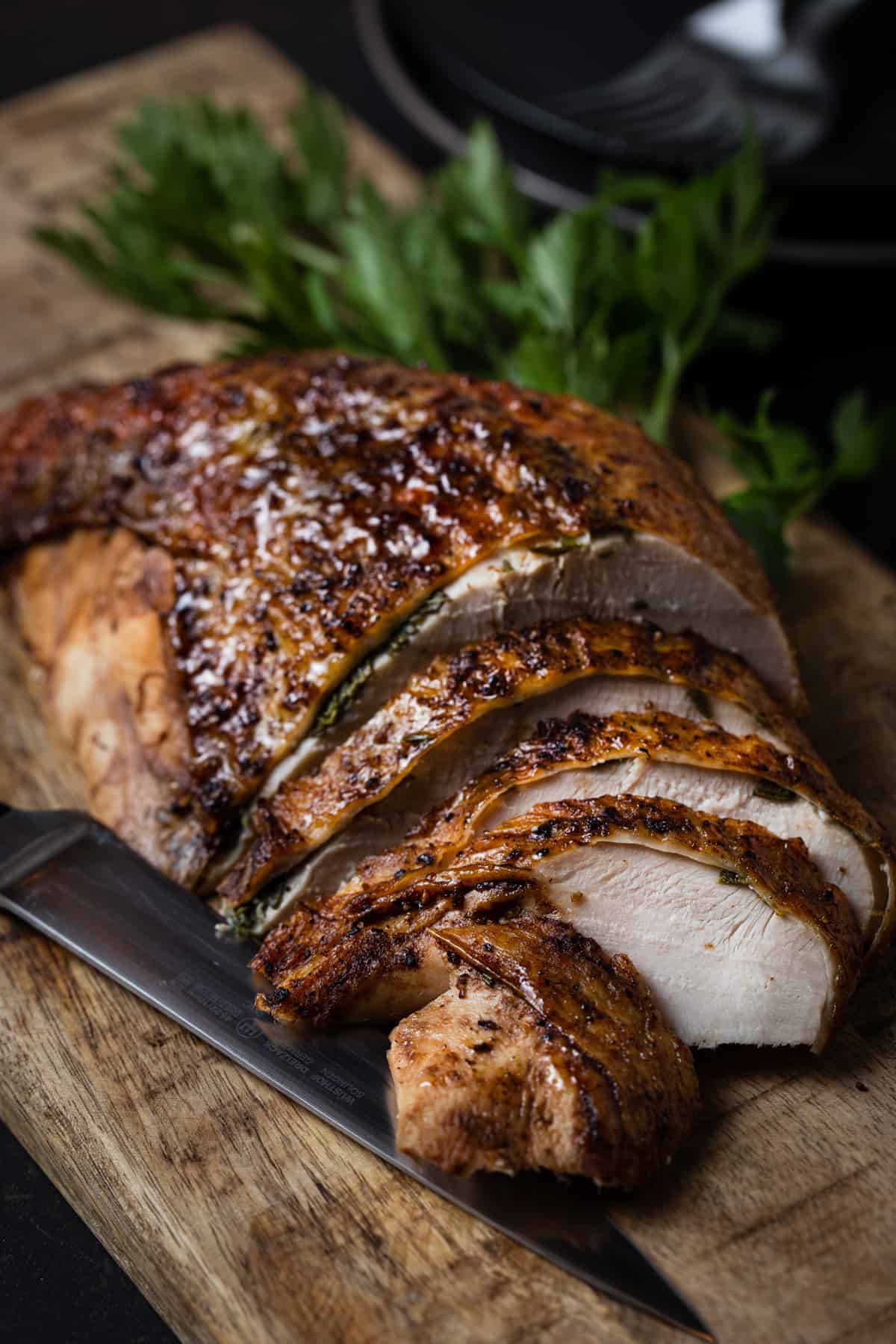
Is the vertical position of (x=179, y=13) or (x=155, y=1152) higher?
(x=179, y=13)

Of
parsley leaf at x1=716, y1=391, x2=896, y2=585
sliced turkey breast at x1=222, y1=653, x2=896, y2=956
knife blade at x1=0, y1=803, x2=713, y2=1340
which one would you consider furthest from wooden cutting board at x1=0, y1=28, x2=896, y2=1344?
parsley leaf at x1=716, y1=391, x2=896, y2=585

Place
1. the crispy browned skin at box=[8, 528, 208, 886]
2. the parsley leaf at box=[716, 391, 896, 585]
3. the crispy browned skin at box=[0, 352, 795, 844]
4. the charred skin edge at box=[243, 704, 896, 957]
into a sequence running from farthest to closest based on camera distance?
1. the parsley leaf at box=[716, 391, 896, 585]
2. the crispy browned skin at box=[8, 528, 208, 886]
3. the crispy browned skin at box=[0, 352, 795, 844]
4. the charred skin edge at box=[243, 704, 896, 957]

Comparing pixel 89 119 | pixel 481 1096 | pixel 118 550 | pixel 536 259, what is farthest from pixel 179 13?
pixel 481 1096

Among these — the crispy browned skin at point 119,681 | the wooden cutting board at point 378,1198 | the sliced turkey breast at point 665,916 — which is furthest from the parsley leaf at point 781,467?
the crispy browned skin at point 119,681

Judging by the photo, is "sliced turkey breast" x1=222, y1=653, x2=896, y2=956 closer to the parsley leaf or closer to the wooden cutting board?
the wooden cutting board

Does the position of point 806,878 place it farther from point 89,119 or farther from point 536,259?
point 89,119

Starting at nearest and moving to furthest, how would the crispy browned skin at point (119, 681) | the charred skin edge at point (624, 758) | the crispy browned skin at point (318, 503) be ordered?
1. the charred skin edge at point (624, 758)
2. the crispy browned skin at point (318, 503)
3. the crispy browned skin at point (119, 681)

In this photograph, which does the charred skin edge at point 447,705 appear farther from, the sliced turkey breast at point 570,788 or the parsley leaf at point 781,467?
the parsley leaf at point 781,467
